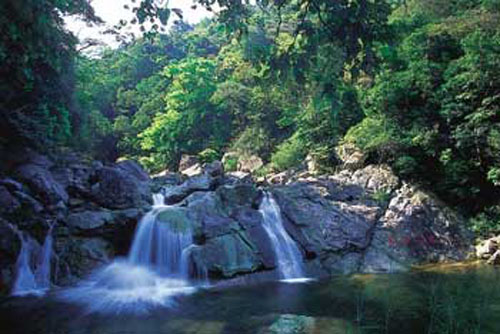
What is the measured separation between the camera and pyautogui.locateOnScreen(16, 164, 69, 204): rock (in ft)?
34.8

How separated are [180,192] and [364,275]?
6.40 m

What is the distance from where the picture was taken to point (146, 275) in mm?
10125

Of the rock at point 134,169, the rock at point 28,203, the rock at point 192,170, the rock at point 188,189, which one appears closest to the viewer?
the rock at point 28,203

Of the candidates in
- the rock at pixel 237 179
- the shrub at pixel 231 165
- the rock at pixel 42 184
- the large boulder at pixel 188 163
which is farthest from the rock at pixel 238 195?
the large boulder at pixel 188 163

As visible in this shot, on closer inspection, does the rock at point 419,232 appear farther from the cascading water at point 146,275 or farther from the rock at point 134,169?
the rock at point 134,169

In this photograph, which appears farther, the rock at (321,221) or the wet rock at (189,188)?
the wet rock at (189,188)

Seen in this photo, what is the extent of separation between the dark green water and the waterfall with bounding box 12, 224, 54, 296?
0.71m

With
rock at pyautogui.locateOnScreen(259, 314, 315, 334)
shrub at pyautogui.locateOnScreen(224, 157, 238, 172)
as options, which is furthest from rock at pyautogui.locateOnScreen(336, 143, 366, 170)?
rock at pyautogui.locateOnScreen(259, 314, 315, 334)

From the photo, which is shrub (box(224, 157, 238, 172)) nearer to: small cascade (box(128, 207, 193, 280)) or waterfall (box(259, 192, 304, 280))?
waterfall (box(259, 192, 304, 280))

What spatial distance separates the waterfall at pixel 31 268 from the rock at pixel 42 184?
1330mm

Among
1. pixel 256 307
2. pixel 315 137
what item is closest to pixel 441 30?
pixel 315 137

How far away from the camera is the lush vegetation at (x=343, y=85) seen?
9.15 ft

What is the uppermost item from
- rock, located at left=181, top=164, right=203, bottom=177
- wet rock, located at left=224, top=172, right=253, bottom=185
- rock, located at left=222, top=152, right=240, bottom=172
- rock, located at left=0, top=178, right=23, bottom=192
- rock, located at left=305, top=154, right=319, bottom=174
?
rock, located at left=222, top=152, right=240, bottom=172

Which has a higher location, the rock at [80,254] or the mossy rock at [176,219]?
the mossy rock at [176,219]
